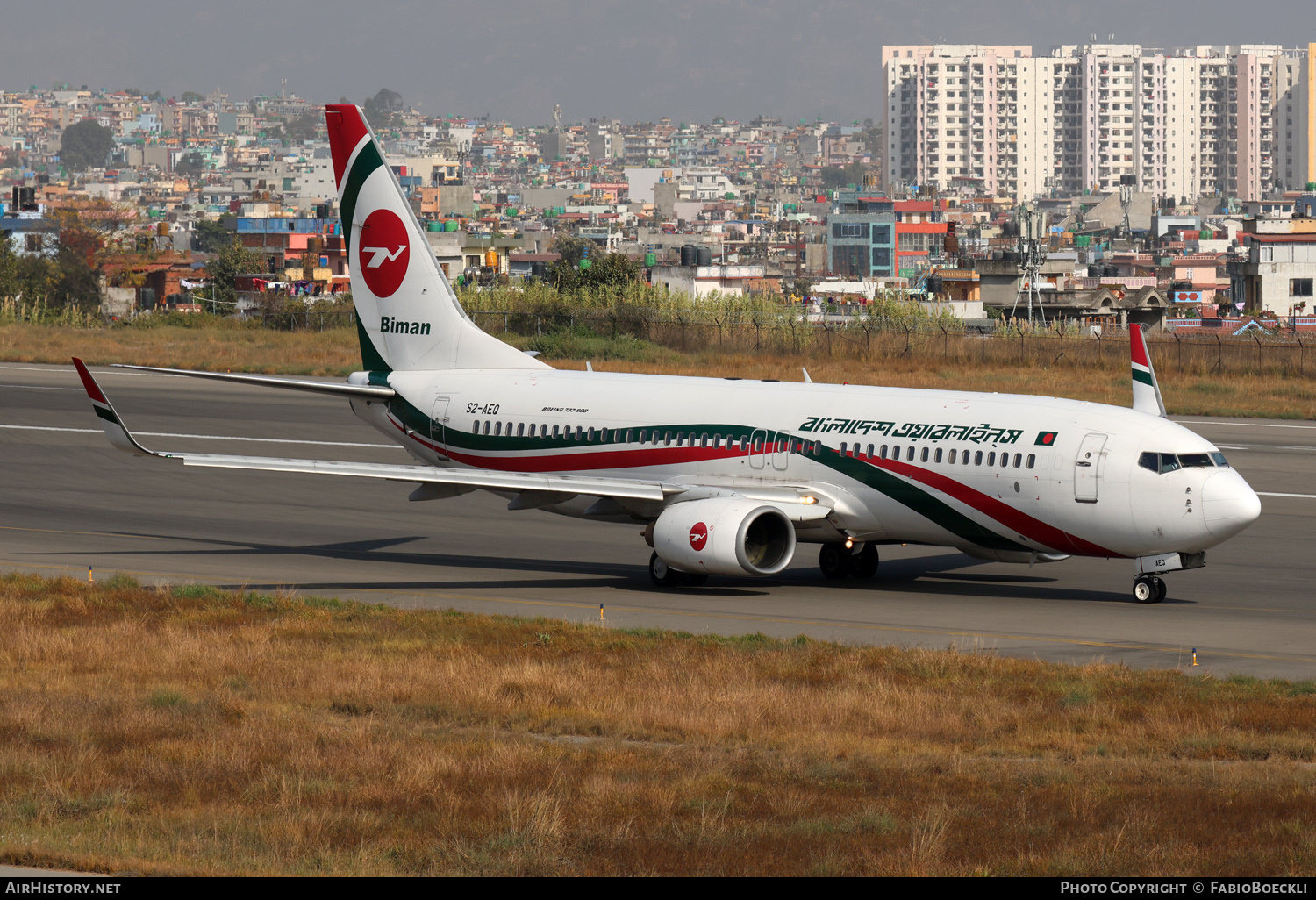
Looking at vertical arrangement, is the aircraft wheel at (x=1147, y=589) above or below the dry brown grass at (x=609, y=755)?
below

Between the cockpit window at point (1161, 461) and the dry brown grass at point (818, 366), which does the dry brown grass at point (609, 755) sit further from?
the dry brown grass at point (818, 366)

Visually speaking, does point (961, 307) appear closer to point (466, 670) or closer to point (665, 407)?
point (665, 407)

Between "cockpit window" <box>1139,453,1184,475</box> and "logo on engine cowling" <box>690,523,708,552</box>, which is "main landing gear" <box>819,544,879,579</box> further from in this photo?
"cockpit window" <box>1139,453,1184,475</box>

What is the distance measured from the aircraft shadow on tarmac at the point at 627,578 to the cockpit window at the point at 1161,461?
11.5ft

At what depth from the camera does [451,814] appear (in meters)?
16.4

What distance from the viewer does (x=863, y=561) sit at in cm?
3697

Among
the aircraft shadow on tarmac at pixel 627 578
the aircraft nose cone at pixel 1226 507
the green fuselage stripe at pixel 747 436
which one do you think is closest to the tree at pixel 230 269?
the aircraft shadow on tarmac at pixel 627 578

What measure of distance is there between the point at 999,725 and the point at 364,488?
32655mm

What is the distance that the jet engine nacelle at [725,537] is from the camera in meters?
33.6

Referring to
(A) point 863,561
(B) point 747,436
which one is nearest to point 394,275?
(B) point 747,436

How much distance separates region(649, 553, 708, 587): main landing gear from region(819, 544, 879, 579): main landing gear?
3.04 meters

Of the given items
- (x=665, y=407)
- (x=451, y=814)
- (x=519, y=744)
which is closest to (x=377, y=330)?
(x=665, y=407)

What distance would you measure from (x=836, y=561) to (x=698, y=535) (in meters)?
4.47

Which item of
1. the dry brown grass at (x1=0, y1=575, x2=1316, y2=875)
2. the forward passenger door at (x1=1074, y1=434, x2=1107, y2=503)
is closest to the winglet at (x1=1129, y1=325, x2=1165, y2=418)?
the forward passenger door at (x1=1074, y1=434, x2=1107, y2=503)
